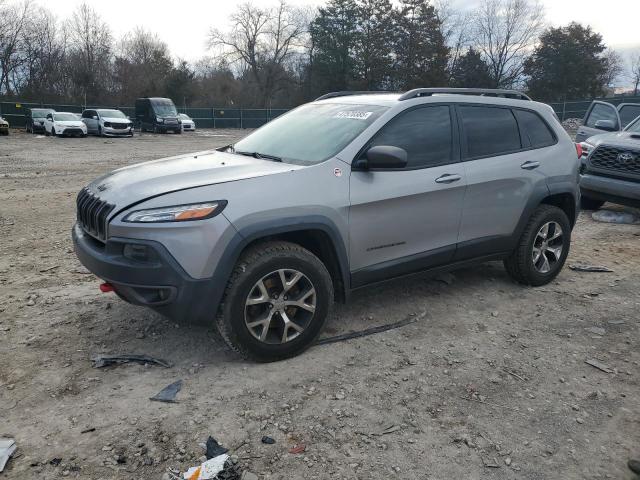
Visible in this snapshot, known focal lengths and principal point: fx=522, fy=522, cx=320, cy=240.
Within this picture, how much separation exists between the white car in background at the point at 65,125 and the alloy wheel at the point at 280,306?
91.4 ft

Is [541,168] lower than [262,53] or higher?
lower

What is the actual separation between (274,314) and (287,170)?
3.19 feet

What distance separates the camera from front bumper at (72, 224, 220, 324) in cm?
310

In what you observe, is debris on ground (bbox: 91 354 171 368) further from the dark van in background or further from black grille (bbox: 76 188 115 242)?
the dark van in background

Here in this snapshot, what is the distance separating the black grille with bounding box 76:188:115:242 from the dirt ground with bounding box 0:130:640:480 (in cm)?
86

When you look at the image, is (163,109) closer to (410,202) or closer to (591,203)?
(591,203)

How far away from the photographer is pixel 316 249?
3783mm

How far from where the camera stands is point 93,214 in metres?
3.50

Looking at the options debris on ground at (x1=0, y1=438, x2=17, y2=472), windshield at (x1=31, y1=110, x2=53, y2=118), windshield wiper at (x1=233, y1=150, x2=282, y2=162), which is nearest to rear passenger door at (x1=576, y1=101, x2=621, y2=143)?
windshield wiper at (x1=233, y1=150, x2=282, y2=162)

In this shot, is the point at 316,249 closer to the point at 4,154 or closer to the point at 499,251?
the point at 499,251

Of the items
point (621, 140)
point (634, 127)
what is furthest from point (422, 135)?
point (634, 127)

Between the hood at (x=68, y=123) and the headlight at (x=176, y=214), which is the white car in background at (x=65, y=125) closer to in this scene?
the hood at (x=68, y=123)

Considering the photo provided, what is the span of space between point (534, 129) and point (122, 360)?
4097 mm

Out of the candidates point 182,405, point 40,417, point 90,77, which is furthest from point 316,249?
point 90,77
